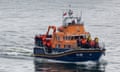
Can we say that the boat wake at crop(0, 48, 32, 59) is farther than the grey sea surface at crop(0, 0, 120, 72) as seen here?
Yes

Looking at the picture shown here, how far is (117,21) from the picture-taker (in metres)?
156

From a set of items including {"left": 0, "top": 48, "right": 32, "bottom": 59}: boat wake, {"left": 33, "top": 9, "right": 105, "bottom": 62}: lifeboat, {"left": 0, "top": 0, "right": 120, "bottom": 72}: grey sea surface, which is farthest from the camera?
{"left": 0, "top": 48, "right": 32, "bottom": 59}: boat wake

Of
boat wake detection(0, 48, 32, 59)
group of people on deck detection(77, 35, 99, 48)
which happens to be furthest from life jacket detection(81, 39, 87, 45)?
boat wake detection(0, 48, 32, 59)

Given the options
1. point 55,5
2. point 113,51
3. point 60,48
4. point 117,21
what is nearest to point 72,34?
point 60,48

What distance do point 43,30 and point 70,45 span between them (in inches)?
1372

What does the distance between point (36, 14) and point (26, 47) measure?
53761mm

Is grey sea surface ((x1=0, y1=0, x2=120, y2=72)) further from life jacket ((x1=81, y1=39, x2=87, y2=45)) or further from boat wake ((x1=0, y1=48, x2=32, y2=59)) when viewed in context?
life jacket ((x1=81, y1=39, x2=87, y2=45))

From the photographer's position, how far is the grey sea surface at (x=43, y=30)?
336ft

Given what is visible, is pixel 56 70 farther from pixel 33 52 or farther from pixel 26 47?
pixel 26 47

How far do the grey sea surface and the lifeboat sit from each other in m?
1.08

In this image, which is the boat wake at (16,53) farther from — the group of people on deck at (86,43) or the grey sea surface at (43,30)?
the group of people on deck at (86,43)

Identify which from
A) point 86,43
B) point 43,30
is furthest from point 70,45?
point 43,30

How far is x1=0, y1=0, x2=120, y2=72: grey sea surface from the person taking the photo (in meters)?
102

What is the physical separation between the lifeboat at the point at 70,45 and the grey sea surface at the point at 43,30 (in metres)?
1.08
